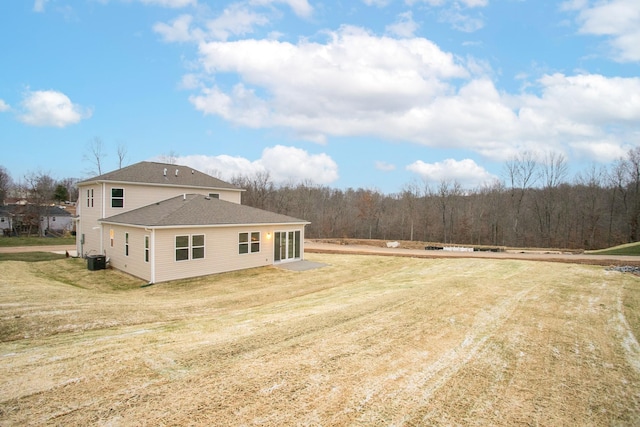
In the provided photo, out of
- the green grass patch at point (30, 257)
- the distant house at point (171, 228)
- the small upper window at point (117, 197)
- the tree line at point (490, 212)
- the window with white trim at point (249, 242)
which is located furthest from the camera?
the tree line at point (490, 212)

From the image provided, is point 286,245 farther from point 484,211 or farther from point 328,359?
point 484,211

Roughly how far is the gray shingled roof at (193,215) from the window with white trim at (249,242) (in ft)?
2.19

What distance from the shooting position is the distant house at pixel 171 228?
13714 millimetres

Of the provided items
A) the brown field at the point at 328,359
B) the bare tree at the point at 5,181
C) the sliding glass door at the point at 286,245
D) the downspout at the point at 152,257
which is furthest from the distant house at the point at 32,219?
the sliding glass door at the point at 286,245

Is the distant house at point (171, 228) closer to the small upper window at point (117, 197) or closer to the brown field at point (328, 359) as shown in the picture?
the small upper window at point (117, 197)

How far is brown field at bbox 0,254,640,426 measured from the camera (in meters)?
3.86

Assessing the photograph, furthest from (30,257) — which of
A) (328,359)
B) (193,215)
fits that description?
(328,359)

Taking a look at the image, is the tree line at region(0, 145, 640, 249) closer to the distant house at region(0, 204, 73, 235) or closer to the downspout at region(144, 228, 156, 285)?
the distant house at region(0, 204, 73, 235)

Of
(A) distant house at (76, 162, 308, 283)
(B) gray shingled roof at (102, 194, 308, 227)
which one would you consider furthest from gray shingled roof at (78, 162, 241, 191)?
(B) gray shingled roof at (102, 194, 308, 227)

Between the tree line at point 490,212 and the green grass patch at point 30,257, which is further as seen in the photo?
the tree line at point 490,212

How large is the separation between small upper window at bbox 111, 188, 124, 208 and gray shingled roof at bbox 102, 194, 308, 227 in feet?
2.39

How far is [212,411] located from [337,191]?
175ft

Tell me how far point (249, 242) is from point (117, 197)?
25.5 feet

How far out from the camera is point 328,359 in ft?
17.1
